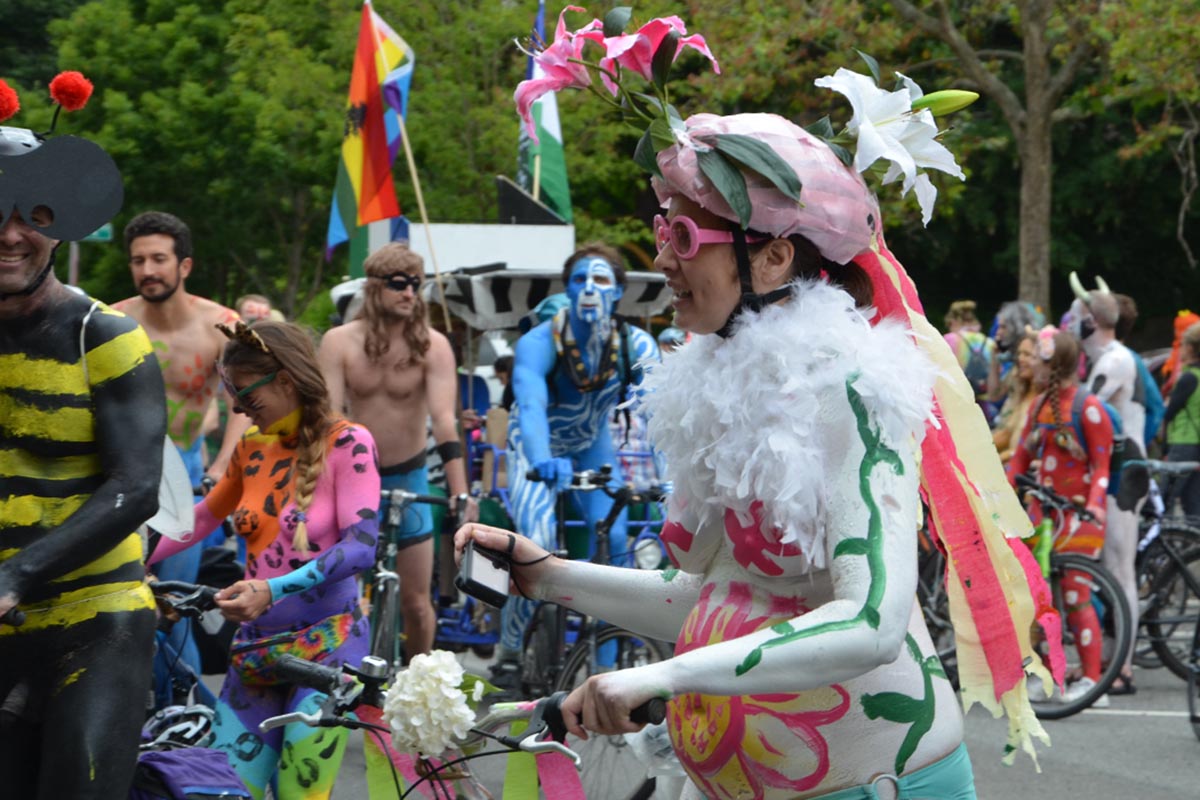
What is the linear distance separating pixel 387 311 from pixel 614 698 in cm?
531

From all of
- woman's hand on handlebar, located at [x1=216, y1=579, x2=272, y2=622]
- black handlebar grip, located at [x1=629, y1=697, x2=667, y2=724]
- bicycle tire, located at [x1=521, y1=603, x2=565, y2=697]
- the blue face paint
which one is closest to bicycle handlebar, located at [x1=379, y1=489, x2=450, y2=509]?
bicycle tire, located at [x1=521, y1=603, x2=565, y2=697]

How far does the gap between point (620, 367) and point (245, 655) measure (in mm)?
3237

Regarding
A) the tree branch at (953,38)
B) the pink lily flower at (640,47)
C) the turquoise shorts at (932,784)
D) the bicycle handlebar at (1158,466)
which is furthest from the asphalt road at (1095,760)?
the tree branch at (953,38)

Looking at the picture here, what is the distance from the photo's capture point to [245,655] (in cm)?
446

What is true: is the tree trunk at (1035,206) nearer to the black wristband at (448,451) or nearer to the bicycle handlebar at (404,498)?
the black wristband at (448,451)

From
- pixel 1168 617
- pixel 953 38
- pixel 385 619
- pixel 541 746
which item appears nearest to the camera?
pixel 541 746

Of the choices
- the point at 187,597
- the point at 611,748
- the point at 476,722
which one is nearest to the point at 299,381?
the point at 187,597

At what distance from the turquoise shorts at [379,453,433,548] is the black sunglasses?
2.59 feet

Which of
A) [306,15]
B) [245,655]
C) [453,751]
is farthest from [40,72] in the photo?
[453,751]

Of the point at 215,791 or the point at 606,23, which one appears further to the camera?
the point at 215,791

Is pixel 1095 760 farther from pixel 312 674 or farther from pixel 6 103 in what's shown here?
pixel 6 103

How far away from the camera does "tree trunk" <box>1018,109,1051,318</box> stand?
1734cm

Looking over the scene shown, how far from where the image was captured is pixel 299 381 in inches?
181

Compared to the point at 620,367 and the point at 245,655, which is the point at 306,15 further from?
the point at 245,655
